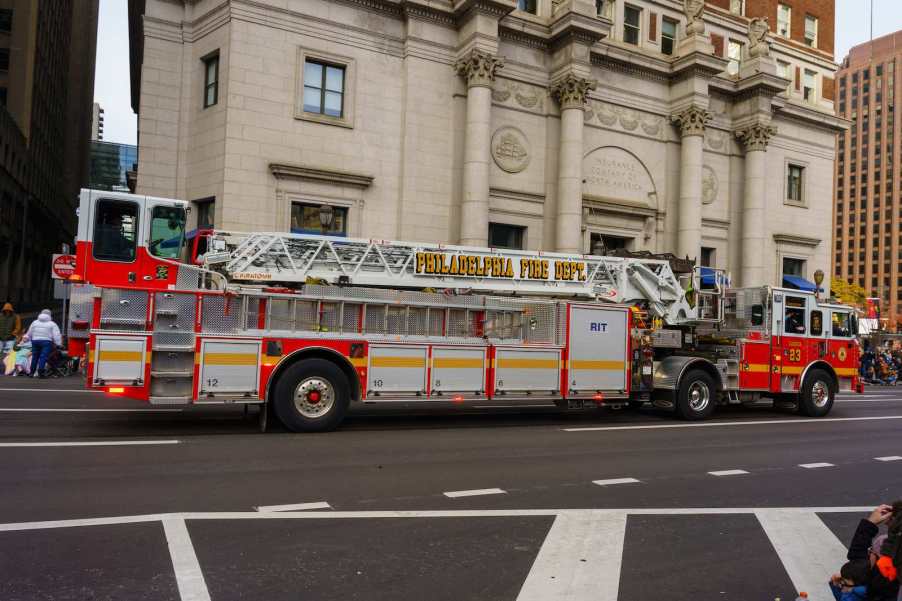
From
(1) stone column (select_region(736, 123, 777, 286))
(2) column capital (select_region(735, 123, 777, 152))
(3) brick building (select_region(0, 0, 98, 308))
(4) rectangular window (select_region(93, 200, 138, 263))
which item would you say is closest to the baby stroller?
(4) rectangular window (select_region(93, 200, 138, 263))

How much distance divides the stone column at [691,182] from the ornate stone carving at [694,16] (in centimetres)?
364

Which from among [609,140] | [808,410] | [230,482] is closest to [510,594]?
[230,482]

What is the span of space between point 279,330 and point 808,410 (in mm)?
12545

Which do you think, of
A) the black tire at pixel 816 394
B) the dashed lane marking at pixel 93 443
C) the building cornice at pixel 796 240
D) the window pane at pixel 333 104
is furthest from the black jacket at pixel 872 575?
the building cornice at pixel 796 240

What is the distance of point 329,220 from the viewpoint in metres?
23.6

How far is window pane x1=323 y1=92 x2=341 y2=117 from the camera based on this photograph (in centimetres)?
2383

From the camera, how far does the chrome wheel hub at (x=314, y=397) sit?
11234 millimetres

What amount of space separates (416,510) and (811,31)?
1668 inches

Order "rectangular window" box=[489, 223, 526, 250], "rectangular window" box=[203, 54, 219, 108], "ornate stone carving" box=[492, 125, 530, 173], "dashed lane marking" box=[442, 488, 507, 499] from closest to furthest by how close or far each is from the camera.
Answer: "dashed lane marking" box=[442, 488, 507, 499] → "rectangular window" box=[203, 54, 219, 108] → "ornate stone carving" box=[492, 125, 530, 173] → "rectangular window" box=[489, 223, 526, 250]

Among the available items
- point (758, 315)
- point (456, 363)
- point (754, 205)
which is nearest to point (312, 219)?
point (456, 363)

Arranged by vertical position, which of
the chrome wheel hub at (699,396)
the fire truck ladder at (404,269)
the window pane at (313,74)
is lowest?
the chrome wheel hub at (699,396)

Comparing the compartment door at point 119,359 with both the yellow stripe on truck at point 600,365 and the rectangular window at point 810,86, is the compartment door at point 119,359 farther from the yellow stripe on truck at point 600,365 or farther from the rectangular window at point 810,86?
the rectangular window at point 810,86

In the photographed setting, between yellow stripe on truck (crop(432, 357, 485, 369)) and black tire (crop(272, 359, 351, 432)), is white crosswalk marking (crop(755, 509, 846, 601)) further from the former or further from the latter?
black tire (crop(272, 359, 351, 432))

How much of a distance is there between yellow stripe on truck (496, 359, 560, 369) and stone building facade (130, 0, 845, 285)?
1070cm
